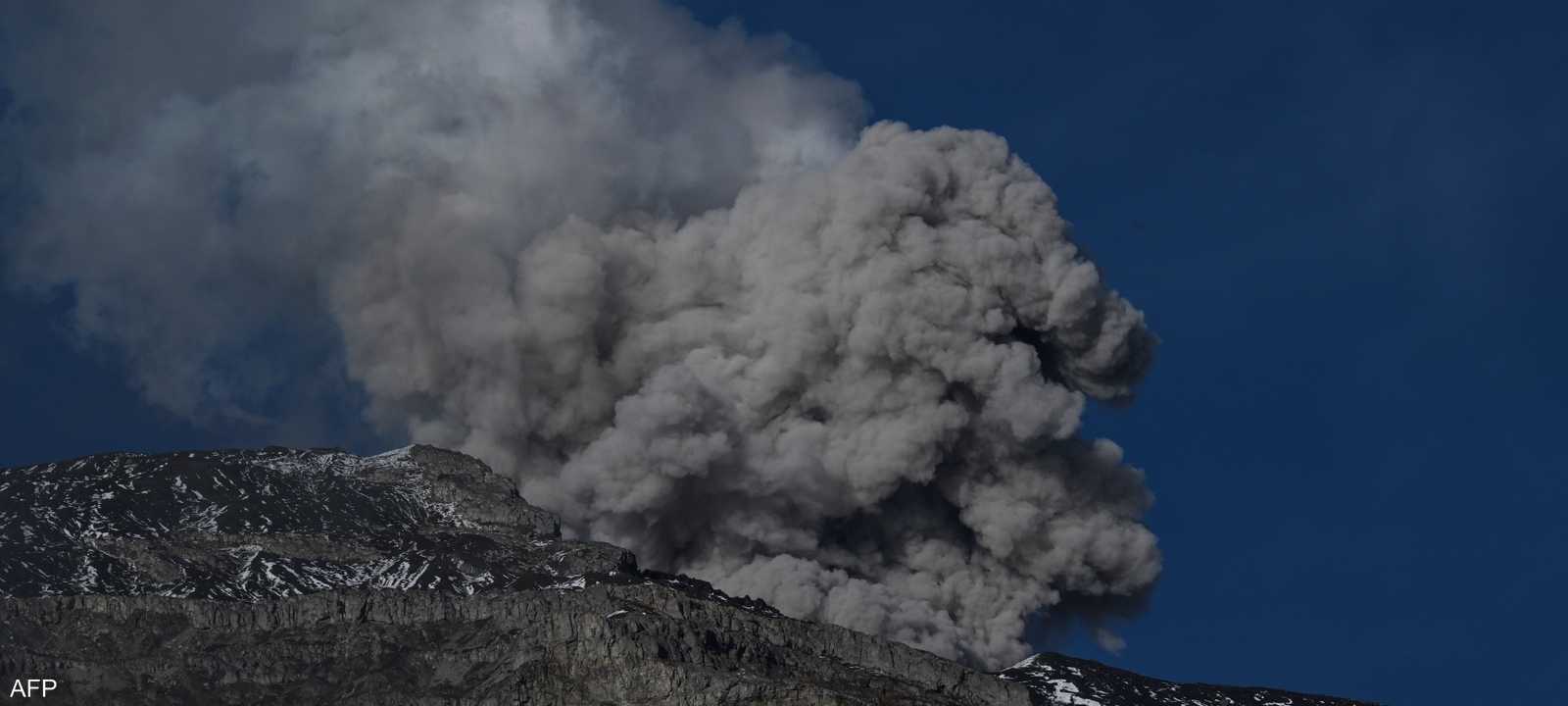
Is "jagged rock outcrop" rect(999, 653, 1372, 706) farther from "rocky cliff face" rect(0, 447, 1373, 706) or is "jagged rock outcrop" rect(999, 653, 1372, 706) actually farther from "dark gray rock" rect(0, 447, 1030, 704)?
"dark gray rock" rect(0, 447, 1030, 704)

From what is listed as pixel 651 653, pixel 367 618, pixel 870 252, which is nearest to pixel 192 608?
pixel 367 618

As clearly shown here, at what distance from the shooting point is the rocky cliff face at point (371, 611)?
114 meters

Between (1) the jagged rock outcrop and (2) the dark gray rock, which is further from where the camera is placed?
(1) the jagged rock outcrop

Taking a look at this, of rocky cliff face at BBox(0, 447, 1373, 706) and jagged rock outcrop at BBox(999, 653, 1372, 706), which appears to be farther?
jagged rock outcrop at BBox(999, 653, 1372, 706)

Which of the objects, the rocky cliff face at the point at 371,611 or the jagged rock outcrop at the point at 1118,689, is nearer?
the rocky cliff face at the point at 371,611

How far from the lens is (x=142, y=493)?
424 ft

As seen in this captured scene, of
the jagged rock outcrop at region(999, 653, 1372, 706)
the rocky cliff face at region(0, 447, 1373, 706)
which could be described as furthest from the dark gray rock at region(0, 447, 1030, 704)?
the jagged rock outcrop at region(999, 653, 1372, 706)

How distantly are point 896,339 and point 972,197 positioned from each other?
641cm

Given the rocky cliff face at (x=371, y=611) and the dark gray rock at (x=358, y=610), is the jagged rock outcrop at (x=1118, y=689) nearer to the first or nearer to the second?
the rocky cliff face at (x=371, y=611)

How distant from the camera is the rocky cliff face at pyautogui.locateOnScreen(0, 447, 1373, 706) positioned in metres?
114

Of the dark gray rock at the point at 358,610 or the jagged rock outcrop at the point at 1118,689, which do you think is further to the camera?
the jagged rock outcrop at the point at 1118,689

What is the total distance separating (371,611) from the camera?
11756 centimetres

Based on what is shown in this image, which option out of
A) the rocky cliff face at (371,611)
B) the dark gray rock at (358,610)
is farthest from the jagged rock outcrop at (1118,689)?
the dark gray rock at (358,610)

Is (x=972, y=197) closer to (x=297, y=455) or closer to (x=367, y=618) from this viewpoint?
(x=297, y=455)
